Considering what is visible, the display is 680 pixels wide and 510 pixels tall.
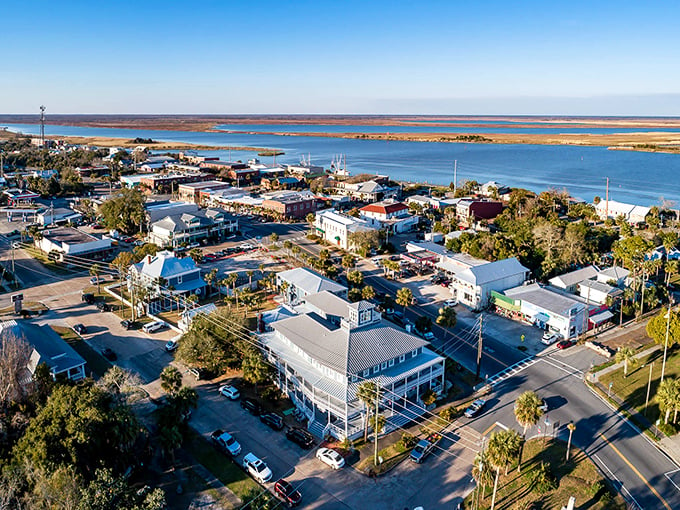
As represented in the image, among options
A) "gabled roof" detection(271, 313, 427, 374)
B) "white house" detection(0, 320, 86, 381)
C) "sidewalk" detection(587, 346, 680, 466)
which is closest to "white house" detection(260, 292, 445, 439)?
"gabled roof" detection(271, 313, 427, 374)

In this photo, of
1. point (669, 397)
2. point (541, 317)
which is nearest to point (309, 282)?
point (541, 317)

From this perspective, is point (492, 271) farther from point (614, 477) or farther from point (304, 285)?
point (614, 477)

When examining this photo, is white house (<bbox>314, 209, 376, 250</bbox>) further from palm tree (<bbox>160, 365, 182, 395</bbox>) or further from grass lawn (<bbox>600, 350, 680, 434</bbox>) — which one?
palm tree (<bbox>160, 365, 182, 395</bbox>)

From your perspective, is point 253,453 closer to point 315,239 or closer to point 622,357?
point 622,357

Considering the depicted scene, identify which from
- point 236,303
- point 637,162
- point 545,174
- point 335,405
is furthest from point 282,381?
point 637,162

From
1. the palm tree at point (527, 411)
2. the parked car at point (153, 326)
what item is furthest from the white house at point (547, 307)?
the parked car at point (153, 326)
